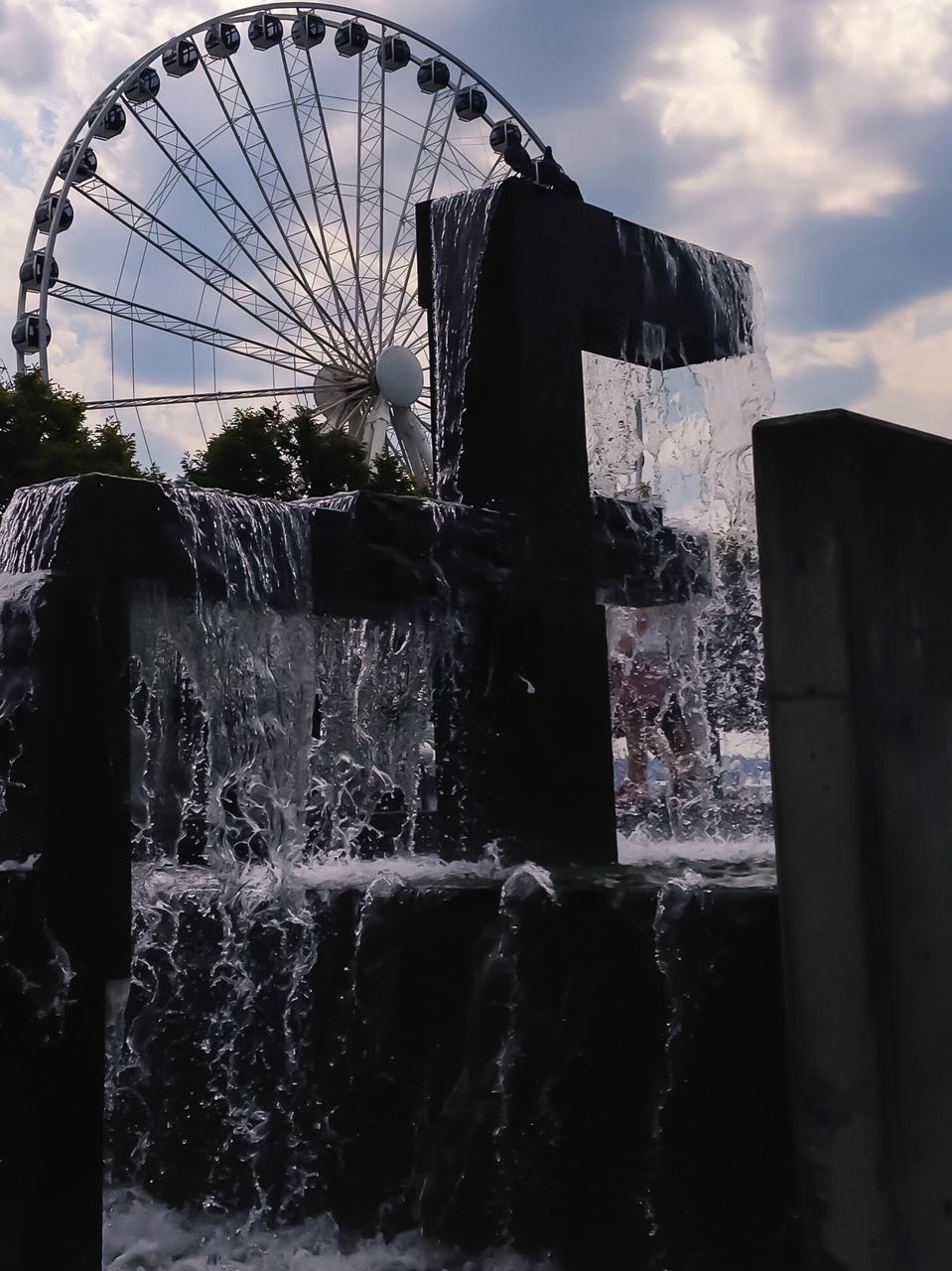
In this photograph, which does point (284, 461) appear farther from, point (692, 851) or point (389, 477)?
point (692, 851)

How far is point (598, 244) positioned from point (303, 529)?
2266mm

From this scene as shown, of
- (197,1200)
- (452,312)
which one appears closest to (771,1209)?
(197,1200)

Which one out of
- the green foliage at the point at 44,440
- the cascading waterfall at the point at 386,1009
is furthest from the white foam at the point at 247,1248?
the green foliage at the point at 44,440

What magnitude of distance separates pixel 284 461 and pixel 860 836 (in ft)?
70.5

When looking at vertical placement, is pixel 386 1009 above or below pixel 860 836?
below

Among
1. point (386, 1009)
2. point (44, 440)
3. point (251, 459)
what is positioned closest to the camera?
point (386, 1009)

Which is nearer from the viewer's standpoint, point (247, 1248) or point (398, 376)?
point (247, 1248)

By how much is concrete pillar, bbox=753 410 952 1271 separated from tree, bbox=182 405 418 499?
67.3 feet

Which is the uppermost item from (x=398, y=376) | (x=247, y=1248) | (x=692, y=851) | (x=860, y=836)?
(x=398, y=376)

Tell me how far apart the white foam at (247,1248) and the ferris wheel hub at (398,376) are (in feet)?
66.1

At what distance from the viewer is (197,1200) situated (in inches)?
235

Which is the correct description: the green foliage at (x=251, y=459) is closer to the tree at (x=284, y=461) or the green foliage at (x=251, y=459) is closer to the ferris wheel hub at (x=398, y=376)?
the tree at (x=284, y=461)

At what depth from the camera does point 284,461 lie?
79.6 ft

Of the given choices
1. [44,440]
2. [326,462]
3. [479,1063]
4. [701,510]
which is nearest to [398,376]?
[326,462]
